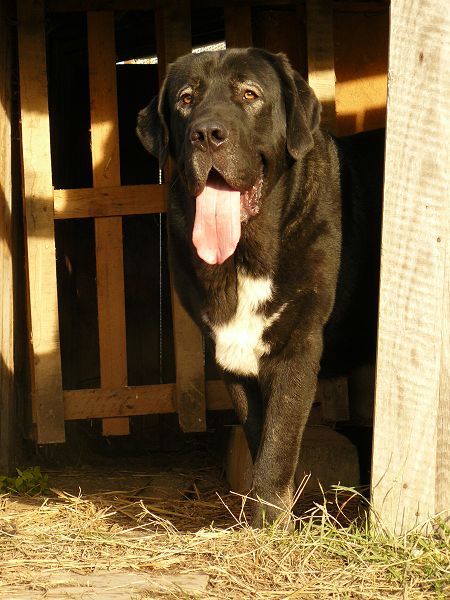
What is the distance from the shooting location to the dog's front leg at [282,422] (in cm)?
363

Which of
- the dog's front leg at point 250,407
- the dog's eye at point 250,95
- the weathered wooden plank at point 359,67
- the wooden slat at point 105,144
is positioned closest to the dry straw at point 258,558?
the dog's front leg at point 250,407

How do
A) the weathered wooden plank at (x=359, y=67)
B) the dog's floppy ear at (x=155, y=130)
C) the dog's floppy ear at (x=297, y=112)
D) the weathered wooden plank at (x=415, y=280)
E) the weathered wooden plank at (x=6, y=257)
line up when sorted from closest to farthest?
the weathered wooden plank at (x=415, y=280) < the dog's floppy ear at (x=297, y=112) < the dog's floppy ear at (x=155, y=130) < the weathered wooden plank at (x=6, y=257) < the weathered wooden plank at (x=359, y=67)

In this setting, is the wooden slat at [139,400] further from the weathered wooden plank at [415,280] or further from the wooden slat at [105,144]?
the weathered wooden plank at [415,280]

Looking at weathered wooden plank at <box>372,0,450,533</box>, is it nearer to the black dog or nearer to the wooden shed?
the wooden shed

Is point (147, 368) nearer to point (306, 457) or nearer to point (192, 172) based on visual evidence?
point (306, 457)

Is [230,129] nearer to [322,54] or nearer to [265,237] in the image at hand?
[265,237]

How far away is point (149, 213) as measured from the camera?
5.78 metres

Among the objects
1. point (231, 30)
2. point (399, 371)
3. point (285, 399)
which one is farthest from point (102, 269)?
point (399, 371)

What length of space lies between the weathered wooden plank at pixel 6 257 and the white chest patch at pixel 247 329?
178 cm

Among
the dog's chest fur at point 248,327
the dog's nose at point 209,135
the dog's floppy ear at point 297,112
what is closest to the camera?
the dog's nose at point 209,135

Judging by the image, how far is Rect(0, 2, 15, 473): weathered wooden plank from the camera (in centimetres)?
513

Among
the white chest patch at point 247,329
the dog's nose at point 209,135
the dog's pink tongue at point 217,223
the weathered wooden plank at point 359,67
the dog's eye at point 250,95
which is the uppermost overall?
the weathered wooden plank at point 359,67

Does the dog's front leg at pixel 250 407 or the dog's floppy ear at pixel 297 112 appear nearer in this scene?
the dog's floppy ear at pixel 297 112

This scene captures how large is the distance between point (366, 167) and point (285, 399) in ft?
4.04
